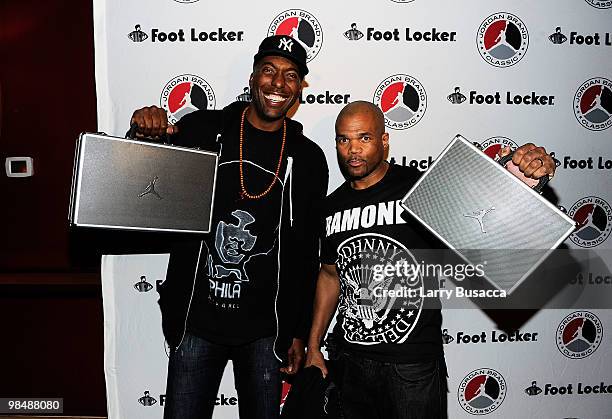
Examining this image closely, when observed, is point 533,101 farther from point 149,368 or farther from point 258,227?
point 149,368

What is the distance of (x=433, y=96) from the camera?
191cm

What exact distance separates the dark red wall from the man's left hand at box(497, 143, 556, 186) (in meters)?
1.49

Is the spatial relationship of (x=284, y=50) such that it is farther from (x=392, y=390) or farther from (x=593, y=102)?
(x=593, y=102)

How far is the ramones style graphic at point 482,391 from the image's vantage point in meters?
2.04

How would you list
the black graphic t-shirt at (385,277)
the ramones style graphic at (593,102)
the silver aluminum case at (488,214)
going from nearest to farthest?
the silver aluminum case at (488,214)
the black graphic t-shirt at (385,277)
the ramones style graphic at (593,102)

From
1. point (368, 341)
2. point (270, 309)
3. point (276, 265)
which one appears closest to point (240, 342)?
point (270, 309)

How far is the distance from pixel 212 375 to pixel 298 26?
1.20m

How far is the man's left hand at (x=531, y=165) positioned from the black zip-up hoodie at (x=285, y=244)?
0.58 metres

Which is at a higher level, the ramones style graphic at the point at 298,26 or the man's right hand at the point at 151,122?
the ramones style graphic at the point at 298,26

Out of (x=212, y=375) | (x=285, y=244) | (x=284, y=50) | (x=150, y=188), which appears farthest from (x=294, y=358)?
(x=284, y=50)

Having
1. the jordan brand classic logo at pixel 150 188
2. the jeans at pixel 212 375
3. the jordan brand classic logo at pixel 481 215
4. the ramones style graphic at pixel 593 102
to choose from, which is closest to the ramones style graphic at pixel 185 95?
the jordan brand classic logo at pixel 150 188

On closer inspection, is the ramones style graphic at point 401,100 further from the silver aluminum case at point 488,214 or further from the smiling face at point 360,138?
the silver aluminum case at point 488,214

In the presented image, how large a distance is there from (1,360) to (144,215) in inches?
48.8

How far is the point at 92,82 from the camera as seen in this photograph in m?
1.96
